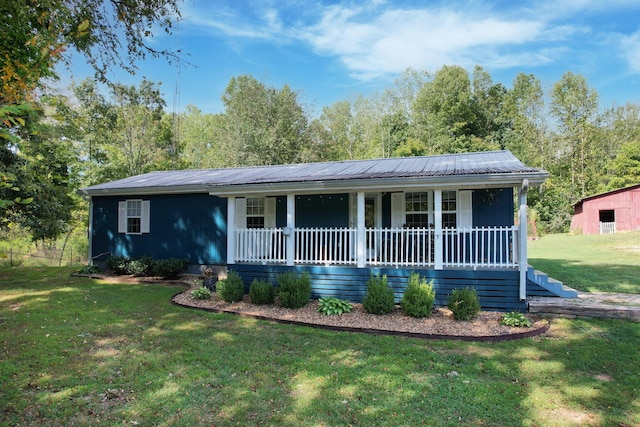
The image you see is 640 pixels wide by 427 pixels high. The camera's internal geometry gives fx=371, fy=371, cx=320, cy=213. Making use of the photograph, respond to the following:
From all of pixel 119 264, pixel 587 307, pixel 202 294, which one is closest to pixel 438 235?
pixel 587 307

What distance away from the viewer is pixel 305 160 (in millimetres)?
28672

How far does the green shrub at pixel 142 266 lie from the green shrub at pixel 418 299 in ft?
26.9

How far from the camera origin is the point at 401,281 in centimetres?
773

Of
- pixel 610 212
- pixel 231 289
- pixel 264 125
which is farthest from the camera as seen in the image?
pixel 264 125

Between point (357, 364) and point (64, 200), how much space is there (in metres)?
12.5

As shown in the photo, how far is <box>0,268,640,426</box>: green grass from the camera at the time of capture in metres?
3.61

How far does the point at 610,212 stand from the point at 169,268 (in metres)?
29.8

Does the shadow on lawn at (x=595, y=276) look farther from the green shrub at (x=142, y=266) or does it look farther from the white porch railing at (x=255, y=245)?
the green shrub at (x=142, y=266)

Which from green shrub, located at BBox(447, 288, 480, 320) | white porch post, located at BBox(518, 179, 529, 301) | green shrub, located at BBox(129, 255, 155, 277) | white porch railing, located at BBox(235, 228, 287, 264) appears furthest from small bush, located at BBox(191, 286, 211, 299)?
white porch post, located at BBox(518, 179, 529, 301)

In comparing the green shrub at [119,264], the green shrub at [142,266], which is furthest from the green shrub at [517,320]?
the green shrub at [119,264]

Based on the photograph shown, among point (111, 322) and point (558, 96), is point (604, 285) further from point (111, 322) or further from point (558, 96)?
point (558, 96)

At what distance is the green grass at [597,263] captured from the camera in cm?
968

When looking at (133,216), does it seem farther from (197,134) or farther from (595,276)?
(197,134)

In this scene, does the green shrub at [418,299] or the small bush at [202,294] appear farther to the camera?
the small bush at [202,294]
